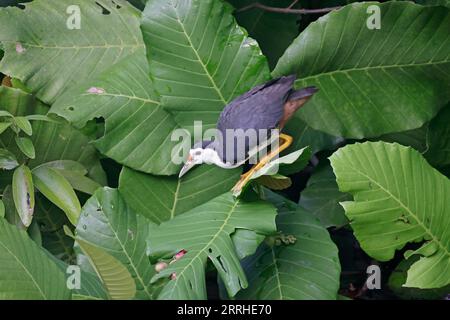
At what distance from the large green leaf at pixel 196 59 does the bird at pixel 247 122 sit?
0.07m

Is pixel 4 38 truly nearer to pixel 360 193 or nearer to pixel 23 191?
pixel 23 191

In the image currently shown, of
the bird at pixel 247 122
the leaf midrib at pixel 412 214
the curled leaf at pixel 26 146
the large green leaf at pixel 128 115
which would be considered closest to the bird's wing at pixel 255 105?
the bird at pixel 247 122

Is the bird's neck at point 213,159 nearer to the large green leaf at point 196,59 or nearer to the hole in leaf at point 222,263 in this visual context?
the large green leaf at point 196,59

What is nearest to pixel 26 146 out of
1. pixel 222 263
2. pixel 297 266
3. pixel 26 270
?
pixel 26 270

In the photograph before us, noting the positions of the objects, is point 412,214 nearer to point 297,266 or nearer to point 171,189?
point 297,266

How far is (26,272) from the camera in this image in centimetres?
187

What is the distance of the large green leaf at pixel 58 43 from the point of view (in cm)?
251

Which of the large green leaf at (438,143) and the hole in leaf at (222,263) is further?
the large green leaf at (438,143)

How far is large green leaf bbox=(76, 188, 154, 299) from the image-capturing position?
2049 millimetres

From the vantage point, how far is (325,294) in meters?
1.92

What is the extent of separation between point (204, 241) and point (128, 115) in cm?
63

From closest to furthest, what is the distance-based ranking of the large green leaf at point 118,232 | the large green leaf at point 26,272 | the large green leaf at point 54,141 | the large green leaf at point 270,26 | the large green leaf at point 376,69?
the large green leaf at point 26,272 → the large green leaf at point 118,232 → the large green leaf at point 376,69 → the large green leaf at point 54,141 → the large green leaf at point 270,26

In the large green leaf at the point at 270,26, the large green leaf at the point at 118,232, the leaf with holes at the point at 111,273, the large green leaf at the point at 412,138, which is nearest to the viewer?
the leaf with holes at the point at 111,273

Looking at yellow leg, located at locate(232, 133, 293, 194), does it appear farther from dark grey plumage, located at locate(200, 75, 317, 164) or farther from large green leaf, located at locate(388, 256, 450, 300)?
large green leaf, located at locate(388, 256, 450, 300)
